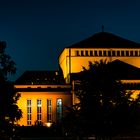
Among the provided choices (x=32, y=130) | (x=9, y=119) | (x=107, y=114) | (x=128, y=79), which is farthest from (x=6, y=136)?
(x=128, y=79)

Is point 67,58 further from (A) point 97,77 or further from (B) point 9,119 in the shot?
(B) point 9,119

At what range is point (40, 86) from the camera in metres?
95.9

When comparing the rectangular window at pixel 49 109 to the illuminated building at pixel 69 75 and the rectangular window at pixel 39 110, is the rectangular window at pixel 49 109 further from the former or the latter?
the rectangular window at pixel 39 110

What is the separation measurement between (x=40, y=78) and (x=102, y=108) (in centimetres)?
5969

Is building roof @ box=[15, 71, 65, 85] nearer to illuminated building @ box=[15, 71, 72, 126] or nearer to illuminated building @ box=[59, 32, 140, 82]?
illuminated building @ box=[59, 32, 140, 82]

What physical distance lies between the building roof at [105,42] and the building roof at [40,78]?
778cm

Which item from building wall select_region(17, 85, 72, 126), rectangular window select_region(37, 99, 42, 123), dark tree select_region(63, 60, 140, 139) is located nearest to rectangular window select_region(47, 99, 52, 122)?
building wall select_region(17, 85, 72, 126)

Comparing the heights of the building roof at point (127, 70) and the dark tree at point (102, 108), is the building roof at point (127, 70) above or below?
above

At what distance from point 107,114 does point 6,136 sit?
12.8m

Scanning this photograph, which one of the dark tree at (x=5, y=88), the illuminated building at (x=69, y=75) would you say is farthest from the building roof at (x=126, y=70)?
the dark tree at (x=5, y=88)

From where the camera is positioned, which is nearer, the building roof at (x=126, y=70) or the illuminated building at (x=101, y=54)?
the building roof at (x=126, y=70)

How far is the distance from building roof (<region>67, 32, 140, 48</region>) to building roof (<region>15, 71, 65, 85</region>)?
25.5 feet

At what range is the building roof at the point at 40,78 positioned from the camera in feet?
322

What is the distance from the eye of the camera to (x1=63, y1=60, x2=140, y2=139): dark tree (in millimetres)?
41750
